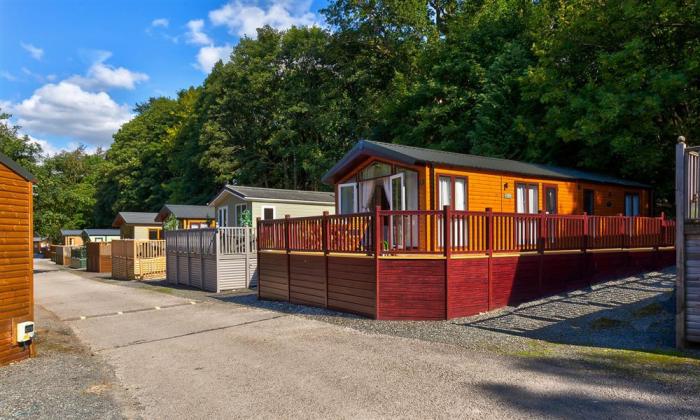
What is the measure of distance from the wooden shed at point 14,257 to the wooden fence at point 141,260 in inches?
654

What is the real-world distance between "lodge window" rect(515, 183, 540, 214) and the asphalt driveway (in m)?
7.69

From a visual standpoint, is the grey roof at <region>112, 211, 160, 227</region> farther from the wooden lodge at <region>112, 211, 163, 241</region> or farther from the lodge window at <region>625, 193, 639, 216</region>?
the lodge window at <region>625, 193, 639, 216</region>

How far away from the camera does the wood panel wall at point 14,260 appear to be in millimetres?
7359

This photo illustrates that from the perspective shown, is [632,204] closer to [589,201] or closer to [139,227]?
[589,201]

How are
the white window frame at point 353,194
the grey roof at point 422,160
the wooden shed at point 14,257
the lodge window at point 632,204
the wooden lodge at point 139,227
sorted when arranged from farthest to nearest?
the wooden lodge at point 139,227, the lodge window at point 632,204, the white window frame at point 353,194, the grey roof at point 422,160, the wooden shed at point 14,257

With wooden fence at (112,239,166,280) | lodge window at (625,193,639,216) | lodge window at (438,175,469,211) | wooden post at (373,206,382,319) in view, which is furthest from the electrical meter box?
lodge window at (625,193,639,216)

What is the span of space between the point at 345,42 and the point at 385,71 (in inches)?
136

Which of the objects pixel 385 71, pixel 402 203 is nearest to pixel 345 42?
pixel 385 71

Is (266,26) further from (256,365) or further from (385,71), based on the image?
(256,365)

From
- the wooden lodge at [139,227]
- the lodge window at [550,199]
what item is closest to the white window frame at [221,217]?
the wooden lodge at [139,227]

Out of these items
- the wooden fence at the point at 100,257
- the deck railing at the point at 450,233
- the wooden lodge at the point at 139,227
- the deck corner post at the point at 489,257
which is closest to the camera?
the deck railing at the point at 450,233

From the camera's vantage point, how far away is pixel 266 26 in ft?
139

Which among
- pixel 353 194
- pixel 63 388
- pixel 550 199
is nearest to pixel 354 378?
pixel 63 388

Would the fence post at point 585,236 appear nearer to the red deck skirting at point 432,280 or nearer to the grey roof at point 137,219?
the red deck skirting at point 432,280
